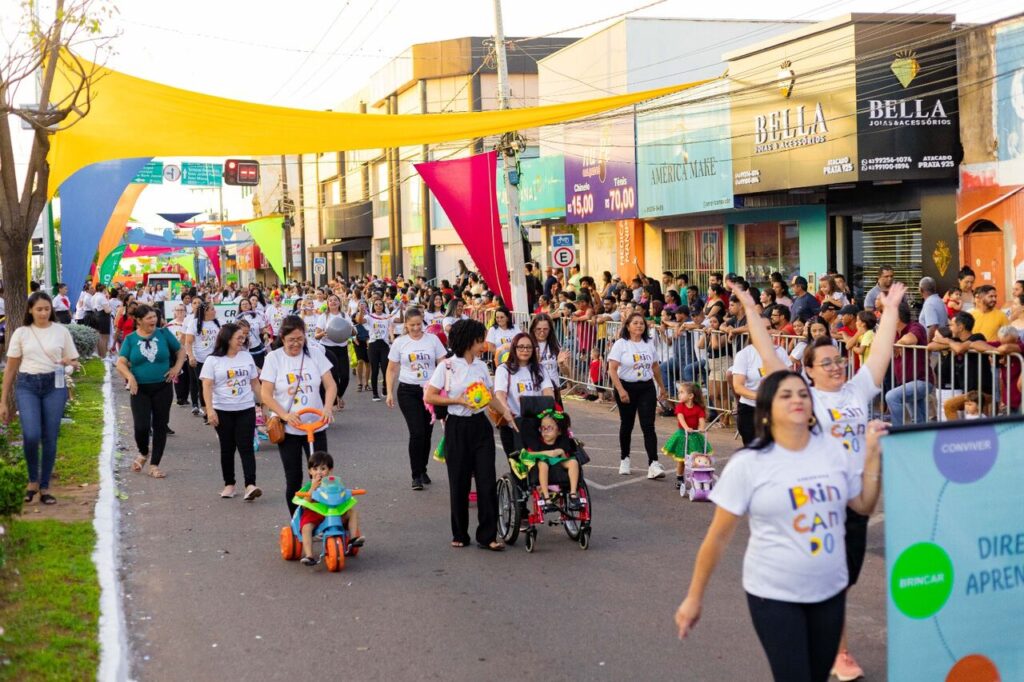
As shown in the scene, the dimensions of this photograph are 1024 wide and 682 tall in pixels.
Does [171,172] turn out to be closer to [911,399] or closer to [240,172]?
[240,172]

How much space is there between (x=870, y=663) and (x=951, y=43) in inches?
585

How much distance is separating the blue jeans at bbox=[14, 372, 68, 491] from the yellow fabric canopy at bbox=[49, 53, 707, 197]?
3.37 m

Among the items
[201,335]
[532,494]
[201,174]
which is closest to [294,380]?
[532,494]

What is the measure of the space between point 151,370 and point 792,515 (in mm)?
9512

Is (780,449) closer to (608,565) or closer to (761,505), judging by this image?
(761,505)

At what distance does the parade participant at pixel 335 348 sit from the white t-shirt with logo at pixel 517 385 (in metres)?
8.79

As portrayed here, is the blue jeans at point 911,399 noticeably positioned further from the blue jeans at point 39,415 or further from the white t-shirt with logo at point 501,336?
the blue jeans at point 39,415

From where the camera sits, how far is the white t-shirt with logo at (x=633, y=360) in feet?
39.1

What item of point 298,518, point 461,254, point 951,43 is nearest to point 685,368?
point 951,43

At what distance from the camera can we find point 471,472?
9.33 meters

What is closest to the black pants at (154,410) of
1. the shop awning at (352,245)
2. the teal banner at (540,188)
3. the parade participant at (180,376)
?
the parade participant at (180,376)

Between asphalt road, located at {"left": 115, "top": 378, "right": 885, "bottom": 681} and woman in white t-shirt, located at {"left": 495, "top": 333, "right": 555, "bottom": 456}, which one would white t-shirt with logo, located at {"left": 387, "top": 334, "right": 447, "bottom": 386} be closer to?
asphalt road, located at {"left": 115, "top": 378, "right": 885, "bottom": 681}

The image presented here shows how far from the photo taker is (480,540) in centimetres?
925

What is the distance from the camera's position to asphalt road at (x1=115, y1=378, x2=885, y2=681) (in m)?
6.49
